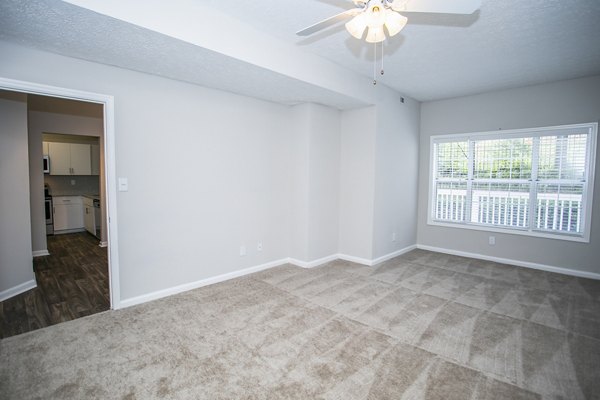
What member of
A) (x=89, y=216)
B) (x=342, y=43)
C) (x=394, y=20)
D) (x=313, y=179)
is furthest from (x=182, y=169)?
(x=89, y=216)

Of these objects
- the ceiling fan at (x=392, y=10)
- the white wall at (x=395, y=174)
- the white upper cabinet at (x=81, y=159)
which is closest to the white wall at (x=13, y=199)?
the ceiling fan at (x=392, y=10)

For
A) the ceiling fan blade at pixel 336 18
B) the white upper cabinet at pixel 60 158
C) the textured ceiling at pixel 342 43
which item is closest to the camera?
the ceiling fan blade at pixel 336 18

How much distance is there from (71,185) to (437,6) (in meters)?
8.07

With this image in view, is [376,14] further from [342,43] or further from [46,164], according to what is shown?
[46,164]

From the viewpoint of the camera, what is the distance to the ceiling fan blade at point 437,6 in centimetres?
173

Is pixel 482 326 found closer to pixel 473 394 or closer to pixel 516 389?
pixel 516 389

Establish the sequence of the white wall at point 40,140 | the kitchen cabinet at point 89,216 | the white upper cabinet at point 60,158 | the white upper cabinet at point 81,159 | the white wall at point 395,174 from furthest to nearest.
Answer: the white upper cabinet at point 81,159
the white upper cabinet at point 60,158
the kitchen cabinet at point 89,216
the white wall at point 395,174
the white wall at point 40,140

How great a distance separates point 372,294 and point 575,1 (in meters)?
3.07

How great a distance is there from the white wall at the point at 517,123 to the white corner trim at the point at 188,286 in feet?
10.2

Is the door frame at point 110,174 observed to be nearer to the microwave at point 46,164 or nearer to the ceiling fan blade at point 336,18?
the ceiling fan blade at point 336,18

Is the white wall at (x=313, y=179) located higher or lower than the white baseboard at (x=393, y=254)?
higher

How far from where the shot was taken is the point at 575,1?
7.47 ft

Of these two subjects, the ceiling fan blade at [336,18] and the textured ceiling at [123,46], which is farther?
the textured ceiling at [123,46]

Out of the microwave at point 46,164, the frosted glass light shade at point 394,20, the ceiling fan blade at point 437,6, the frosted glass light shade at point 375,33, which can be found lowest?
the microwave at point 46,164
